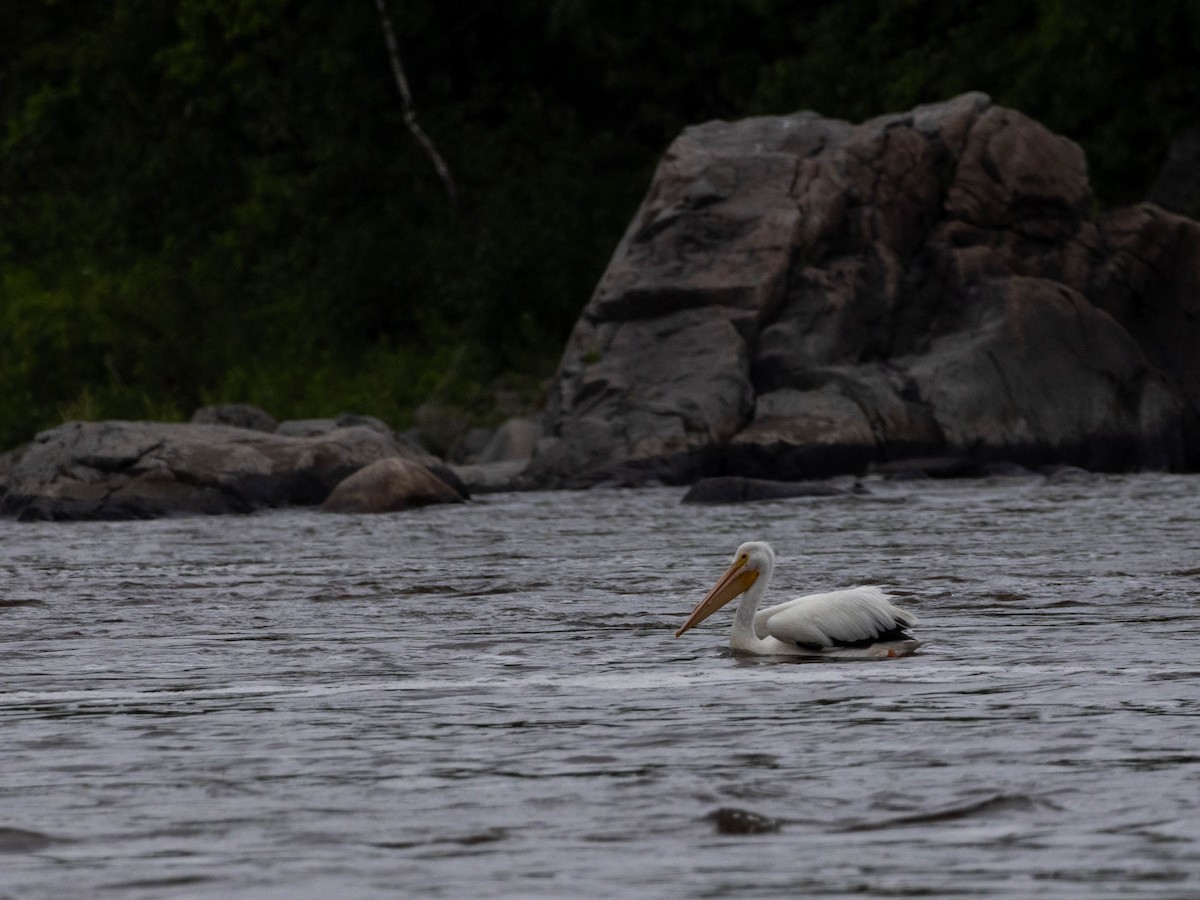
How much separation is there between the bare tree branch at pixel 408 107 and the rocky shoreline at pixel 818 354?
8616 mm

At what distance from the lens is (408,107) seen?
36.8m

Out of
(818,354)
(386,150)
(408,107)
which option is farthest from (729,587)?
(386,150)

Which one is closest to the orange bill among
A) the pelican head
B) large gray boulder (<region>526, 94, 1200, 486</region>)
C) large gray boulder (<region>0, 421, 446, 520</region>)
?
the pelican head

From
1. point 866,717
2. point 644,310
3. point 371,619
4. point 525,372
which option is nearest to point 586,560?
point 371,619

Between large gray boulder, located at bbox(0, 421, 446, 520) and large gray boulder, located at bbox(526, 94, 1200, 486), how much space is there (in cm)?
279

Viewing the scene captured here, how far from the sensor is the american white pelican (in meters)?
10.0

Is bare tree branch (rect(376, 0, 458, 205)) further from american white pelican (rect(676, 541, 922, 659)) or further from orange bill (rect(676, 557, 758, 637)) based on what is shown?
american white pelican (rect(676, 541, 922, 659))

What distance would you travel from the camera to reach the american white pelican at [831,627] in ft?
32.9

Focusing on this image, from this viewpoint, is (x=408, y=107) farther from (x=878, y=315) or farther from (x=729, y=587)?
(x=729, y=587)

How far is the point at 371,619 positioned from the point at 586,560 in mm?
3647

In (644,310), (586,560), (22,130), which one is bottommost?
(586,560)

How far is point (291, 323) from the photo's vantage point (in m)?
36.9

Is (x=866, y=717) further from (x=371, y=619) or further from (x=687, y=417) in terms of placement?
(x=687, y=417)

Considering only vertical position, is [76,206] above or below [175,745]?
above
